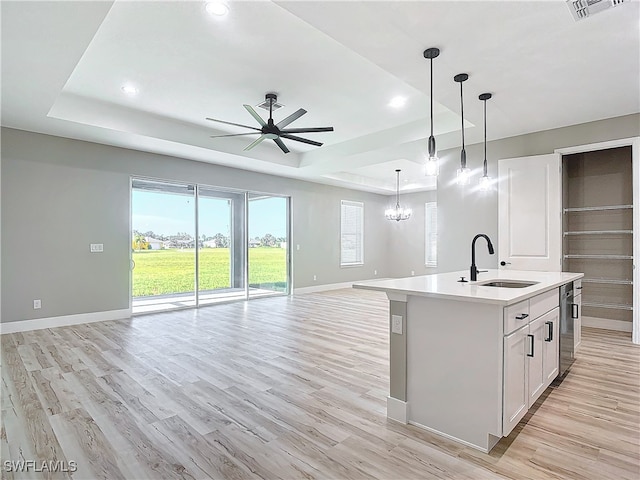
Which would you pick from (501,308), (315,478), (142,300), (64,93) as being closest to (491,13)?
(501,308)

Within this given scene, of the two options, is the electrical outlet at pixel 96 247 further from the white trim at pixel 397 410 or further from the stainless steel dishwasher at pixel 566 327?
the stainless steel dishwasher at pixel 566 327

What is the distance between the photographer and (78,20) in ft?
8.33

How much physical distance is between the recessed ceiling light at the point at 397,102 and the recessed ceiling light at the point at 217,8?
2.40m

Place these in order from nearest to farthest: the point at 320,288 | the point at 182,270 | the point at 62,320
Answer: the point at 62,320, the point at 182,270, the point at 320,288

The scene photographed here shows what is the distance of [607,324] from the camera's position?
5035mm

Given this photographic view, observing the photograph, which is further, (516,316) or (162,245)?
(162,245)

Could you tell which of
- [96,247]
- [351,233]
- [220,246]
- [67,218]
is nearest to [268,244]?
[220,246]

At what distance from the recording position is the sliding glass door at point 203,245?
627 cm

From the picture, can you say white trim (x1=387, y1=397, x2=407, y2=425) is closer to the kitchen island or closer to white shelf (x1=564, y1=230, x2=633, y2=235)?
the kitchen island

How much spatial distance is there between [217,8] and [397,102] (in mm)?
2594

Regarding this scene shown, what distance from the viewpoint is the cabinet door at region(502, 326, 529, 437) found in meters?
2.04

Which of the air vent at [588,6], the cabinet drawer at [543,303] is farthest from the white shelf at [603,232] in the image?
the air vent at [588,6]

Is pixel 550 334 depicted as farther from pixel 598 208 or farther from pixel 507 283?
pixel 598 208

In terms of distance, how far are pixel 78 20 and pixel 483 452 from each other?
386cm
